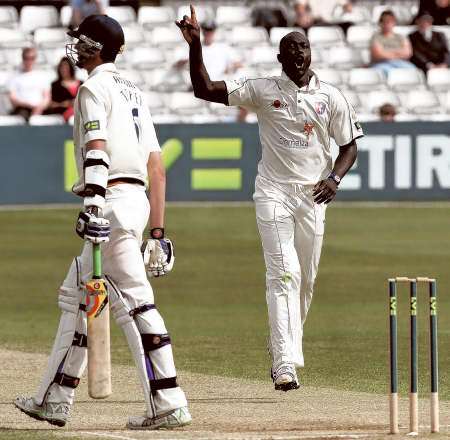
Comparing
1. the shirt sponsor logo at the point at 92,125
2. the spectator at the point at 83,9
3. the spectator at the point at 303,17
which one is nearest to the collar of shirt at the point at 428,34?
the spectator at the point at 303,17

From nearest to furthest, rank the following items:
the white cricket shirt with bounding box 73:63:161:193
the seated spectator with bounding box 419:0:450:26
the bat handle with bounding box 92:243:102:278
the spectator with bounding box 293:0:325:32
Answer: the bat handle with bounding box 92:243:102:278 < the white cricket shirt with bounding box 73:63:161:193 < the spectator with bounding box 293:0:325:32 < the seated spectator with bounding box 419:0:450:26

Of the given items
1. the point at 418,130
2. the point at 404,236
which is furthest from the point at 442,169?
the point at 404,236

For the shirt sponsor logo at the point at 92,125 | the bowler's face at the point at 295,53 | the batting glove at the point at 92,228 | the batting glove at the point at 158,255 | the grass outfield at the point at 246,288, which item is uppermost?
the bowler's face at the point at 295,53

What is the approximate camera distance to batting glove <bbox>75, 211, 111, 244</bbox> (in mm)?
7609

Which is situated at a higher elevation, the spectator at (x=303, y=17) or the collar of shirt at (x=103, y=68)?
the collar of shirt at (x=103, y=68)

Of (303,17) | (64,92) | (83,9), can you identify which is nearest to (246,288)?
(64,92)

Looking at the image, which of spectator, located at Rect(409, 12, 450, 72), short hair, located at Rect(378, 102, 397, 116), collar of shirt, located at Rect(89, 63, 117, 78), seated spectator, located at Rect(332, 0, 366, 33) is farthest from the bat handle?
seated spectator, located at Rect(332, 0, 366, 33)

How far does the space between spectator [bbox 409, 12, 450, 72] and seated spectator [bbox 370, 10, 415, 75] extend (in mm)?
137

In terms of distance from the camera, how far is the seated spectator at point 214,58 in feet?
78.7

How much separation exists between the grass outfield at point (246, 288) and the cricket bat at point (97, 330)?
2.51 meters

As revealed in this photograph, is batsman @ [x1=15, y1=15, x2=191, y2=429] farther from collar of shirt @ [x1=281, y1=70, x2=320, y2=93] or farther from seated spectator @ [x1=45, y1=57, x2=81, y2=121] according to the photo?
seated spectator @ [x1=45, y1=57, x2=81, y2=121]

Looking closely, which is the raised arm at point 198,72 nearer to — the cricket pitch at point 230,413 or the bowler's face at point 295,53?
the bowler's face at point 295,53

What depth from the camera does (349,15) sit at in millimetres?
26750

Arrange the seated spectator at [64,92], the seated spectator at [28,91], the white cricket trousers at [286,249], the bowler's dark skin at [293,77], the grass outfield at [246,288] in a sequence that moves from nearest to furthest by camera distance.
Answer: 1. the bowler's dark skin at [293,77]
2. the white cricket trousers at [286,249]
3. the grass outfield at [246,288]
4. the seated spectator at [64,92]
5. the seated spectator at [28,91]
